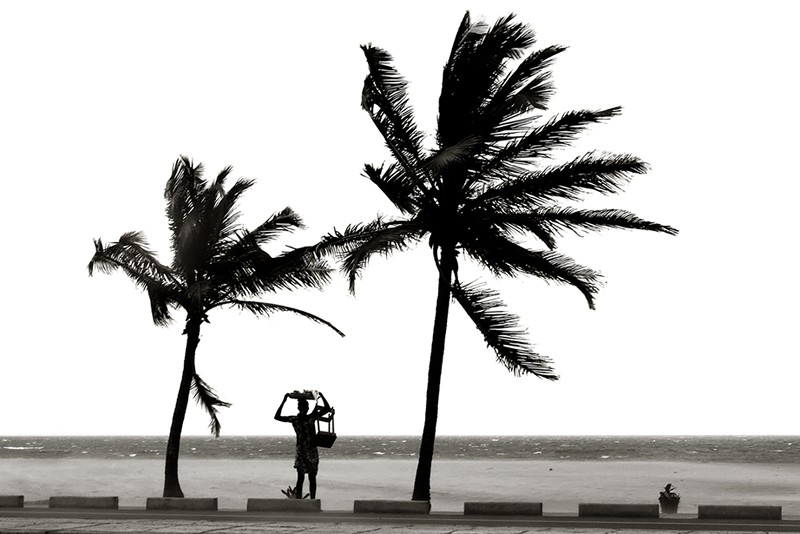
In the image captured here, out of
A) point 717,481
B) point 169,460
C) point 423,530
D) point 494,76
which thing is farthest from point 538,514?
point 717,481

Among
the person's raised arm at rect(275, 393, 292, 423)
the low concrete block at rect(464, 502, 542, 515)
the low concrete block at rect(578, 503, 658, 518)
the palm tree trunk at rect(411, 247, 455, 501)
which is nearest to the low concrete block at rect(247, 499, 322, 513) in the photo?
the person's raised arm at rect(275, 393, 292, 423)

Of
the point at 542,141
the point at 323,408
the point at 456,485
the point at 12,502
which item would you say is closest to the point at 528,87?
the point at 542,141

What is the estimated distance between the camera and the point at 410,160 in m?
19.5

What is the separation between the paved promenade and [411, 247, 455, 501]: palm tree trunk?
2867 mm

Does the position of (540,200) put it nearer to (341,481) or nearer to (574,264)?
(574,264)

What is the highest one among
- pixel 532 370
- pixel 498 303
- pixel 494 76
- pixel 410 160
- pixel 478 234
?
pixel 494 76

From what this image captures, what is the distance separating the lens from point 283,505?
16625 millimetres

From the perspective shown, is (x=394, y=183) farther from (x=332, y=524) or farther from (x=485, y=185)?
(x=332, y=524)

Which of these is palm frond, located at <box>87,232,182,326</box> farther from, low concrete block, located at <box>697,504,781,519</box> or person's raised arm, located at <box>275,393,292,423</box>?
low concrete block, located at <box>697,504,781,519</box>

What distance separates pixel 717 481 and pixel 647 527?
108ft

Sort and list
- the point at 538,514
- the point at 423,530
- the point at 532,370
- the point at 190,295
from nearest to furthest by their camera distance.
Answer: the point at 423,530 < the point at 538,514 < the point at 532,370 < the point at 190,295

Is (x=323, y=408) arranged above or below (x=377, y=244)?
below

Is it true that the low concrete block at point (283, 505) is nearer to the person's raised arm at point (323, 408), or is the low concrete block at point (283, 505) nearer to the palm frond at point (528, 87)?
the person's raised arm at point (323, 408)

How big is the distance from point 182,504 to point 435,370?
18.2 ft
